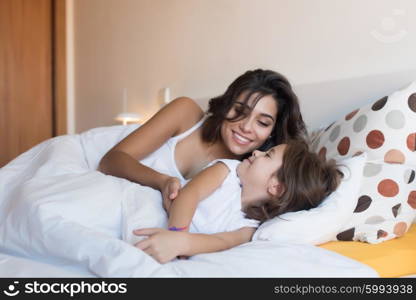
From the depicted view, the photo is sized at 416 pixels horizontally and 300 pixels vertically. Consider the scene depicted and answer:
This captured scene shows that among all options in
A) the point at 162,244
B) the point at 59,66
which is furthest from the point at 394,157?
the point at 59,66

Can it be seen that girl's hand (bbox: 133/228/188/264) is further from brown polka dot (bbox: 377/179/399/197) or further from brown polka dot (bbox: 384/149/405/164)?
brown polka dot (bbox: 384/149/405/164)

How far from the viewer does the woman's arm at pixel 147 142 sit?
1.37 meters

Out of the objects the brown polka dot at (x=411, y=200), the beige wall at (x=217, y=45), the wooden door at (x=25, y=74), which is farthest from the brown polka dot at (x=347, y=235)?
the wooden door at (x=25, y=74)

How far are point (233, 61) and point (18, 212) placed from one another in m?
1.62

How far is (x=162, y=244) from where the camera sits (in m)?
0.94

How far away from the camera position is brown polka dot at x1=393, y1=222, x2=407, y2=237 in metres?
1.24

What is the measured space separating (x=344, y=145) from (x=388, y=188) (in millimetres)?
239

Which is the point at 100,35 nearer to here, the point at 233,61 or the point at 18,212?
the point at 233,61

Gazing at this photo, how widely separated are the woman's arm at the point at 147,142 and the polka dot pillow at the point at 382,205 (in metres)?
0.56

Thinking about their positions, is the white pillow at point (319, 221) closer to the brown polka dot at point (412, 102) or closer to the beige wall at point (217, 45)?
the brown polka dot at point (412, 102)

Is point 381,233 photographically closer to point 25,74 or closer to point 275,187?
point 275,187

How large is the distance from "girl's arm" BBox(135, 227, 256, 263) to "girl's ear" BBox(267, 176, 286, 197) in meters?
0.21

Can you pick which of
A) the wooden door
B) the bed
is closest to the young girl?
the bed

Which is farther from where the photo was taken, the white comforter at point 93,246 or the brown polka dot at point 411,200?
the brown polka dot at point 411,200
